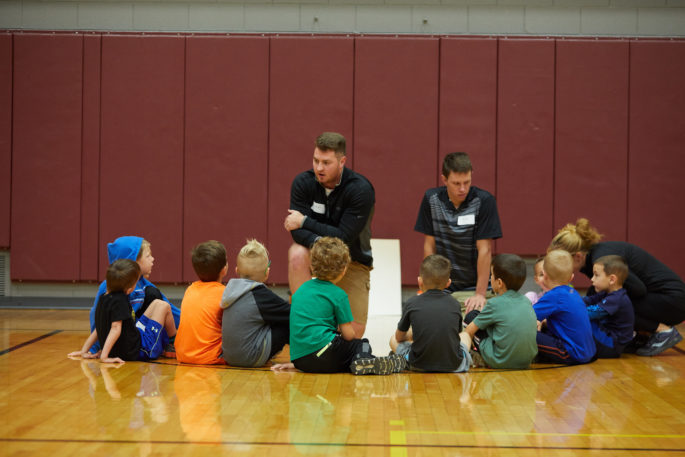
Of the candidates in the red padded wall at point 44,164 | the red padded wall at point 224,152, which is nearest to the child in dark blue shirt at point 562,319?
the red padded wall at point 224,152

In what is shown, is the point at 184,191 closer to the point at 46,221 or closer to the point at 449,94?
the point at 46,221

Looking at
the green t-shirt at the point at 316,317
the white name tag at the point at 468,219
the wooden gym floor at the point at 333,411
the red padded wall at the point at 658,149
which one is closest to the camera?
the wooden gym floor at the point at 333,411

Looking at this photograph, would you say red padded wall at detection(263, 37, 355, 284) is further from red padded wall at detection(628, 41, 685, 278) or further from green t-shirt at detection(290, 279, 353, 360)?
green t-shirt at detection(290, 279, 353, 360)

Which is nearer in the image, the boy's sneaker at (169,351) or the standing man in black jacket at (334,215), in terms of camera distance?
the standing man in black jacket at (334,215)

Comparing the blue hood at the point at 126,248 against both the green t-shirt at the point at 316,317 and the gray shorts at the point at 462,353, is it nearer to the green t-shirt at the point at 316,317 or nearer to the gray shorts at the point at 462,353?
the green t-shirt at the point at 316,317

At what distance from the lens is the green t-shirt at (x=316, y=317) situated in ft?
12.5

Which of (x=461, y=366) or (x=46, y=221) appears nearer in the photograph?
(x=461, y=366)

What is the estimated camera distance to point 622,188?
721 centimetres

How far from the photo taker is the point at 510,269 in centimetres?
400

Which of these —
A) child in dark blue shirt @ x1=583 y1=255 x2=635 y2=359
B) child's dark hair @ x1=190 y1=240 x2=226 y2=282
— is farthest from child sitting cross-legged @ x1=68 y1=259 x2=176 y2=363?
child in dark blue shirt @ x1=583 y1=255 x2=635 y2=359

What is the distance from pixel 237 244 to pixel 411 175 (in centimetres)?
188

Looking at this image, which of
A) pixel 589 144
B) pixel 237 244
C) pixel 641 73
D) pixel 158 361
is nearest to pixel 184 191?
pixel 237 244

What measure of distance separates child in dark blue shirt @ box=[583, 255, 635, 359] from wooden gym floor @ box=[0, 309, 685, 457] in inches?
8.6

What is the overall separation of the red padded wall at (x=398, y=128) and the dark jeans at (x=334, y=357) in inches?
132
